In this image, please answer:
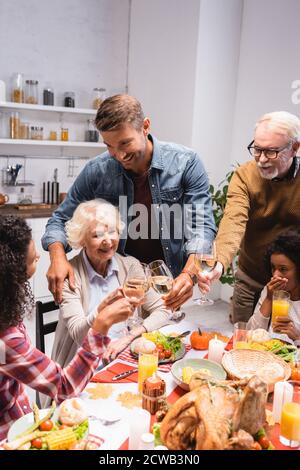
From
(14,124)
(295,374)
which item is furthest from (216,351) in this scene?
(14,124)

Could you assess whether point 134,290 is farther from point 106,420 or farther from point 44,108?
point 44,108

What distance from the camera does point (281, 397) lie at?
1394 millimetres

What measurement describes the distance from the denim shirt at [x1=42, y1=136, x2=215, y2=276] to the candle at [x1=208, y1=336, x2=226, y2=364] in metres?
0.59

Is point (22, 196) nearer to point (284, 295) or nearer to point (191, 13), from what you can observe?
point (191, 13)

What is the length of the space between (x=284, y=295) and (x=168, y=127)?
2.78 metres

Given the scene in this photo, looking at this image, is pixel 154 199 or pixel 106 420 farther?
pixel 154 199

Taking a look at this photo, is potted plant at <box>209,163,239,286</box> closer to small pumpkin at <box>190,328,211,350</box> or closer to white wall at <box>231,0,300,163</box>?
white wall at <box>231,0,300,163</box>

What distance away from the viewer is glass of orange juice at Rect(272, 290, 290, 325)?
201cm

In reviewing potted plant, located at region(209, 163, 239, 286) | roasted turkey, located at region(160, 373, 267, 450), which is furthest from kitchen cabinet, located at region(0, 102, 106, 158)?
roasted turkey, located at region(160, 373, 267, 450)

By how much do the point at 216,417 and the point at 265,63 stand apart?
149 inches

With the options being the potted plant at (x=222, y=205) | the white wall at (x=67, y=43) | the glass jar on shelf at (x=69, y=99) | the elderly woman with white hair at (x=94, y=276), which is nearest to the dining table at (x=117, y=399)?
the elderly woman with white hair at (x=94, y=276)

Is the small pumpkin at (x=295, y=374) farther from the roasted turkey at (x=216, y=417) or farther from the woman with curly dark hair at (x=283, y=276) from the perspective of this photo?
the roasted turkey at (x=216, y=417)

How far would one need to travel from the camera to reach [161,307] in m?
2.16

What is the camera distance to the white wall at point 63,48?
168 inches
